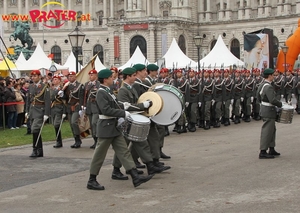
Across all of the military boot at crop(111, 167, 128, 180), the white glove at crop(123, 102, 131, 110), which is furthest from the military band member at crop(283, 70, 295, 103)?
the white glove at crop(123, 102, 131, 110)

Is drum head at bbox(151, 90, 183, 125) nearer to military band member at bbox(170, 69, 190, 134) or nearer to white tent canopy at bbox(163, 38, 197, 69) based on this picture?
military band member at bbox(170, 69, 190, 134)

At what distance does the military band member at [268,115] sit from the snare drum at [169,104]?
217cm

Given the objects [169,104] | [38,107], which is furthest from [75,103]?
[169,104]

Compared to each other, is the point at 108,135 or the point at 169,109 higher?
the point at 169,109

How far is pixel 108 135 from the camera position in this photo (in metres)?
10.4

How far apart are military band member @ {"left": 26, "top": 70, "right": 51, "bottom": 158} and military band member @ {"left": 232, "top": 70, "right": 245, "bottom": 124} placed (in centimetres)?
937

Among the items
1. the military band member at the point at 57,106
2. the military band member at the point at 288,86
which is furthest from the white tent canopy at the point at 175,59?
the military band member at the point at 57,106

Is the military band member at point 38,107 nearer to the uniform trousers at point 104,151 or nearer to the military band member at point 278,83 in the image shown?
the uniform trousers at point 104,151

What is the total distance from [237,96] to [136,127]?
1310cm

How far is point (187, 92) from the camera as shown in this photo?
790 inches

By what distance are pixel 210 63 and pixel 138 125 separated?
33.3m

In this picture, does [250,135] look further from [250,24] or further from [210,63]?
[250,24]

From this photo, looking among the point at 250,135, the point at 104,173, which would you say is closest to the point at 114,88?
the point at 250,135

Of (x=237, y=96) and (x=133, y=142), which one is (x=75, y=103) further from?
(x=237, y=96)
